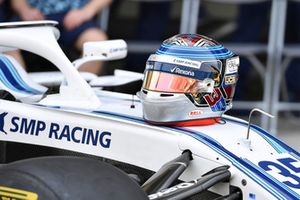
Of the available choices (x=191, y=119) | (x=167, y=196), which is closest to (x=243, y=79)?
(x=191, y=119)

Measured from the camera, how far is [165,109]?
411 cm

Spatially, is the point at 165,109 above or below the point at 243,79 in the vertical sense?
above

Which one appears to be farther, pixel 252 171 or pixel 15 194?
pixel 252 171

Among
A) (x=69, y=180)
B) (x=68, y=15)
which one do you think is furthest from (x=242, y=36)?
(x=69, y=180)

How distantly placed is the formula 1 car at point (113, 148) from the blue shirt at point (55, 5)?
2549 millimetres

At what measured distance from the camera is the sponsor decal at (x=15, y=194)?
3160mm

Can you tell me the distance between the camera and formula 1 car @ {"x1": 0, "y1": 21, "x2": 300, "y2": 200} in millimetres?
3209

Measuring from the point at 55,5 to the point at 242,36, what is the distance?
5.64 ft

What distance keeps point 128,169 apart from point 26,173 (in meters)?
1.02

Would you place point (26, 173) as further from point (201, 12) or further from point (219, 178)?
point (201, 12)

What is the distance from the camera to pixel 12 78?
15.5ft

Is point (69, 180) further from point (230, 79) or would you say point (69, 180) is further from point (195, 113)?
point (230, 79)

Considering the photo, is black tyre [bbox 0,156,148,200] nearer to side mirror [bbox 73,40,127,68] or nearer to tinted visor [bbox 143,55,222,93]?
tinted visor [bbox 143,55,222,93]

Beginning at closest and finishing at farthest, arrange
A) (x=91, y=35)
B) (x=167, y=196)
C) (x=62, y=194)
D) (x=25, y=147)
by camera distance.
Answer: (x=62, y=194)
(x=167, y=196)
(x=25, y=147)
(x=91, y=35)
